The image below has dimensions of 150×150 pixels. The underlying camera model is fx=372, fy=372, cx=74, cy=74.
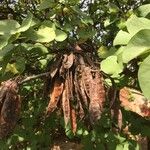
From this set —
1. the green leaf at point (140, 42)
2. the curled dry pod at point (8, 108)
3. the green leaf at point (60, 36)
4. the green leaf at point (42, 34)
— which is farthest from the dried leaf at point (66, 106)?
the green leaf at point (140, 42)

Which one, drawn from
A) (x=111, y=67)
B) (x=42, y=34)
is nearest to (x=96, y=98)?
(x=111, y=67)

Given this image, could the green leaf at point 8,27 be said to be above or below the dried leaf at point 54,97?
above

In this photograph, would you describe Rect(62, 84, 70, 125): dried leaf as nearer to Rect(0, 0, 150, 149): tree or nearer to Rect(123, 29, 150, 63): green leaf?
Rect(0, 0, 150, 149): tree

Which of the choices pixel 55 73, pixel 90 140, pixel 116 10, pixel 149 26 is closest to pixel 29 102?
pixel 90 140

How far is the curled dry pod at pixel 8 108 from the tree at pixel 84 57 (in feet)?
0.25

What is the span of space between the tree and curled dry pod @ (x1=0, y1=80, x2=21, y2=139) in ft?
0.25

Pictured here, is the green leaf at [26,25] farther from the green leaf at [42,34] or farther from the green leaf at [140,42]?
the green leaf at [140,42]

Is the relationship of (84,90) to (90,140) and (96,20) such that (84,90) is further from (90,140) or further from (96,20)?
(96,20)

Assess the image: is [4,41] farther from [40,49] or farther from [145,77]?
[145,77]

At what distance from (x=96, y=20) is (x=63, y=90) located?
2.40m

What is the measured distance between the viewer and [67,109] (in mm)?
1831

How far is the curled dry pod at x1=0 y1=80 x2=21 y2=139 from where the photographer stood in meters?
1.84

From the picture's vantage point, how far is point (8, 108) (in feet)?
6.05

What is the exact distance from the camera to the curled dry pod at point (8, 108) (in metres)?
1.84
